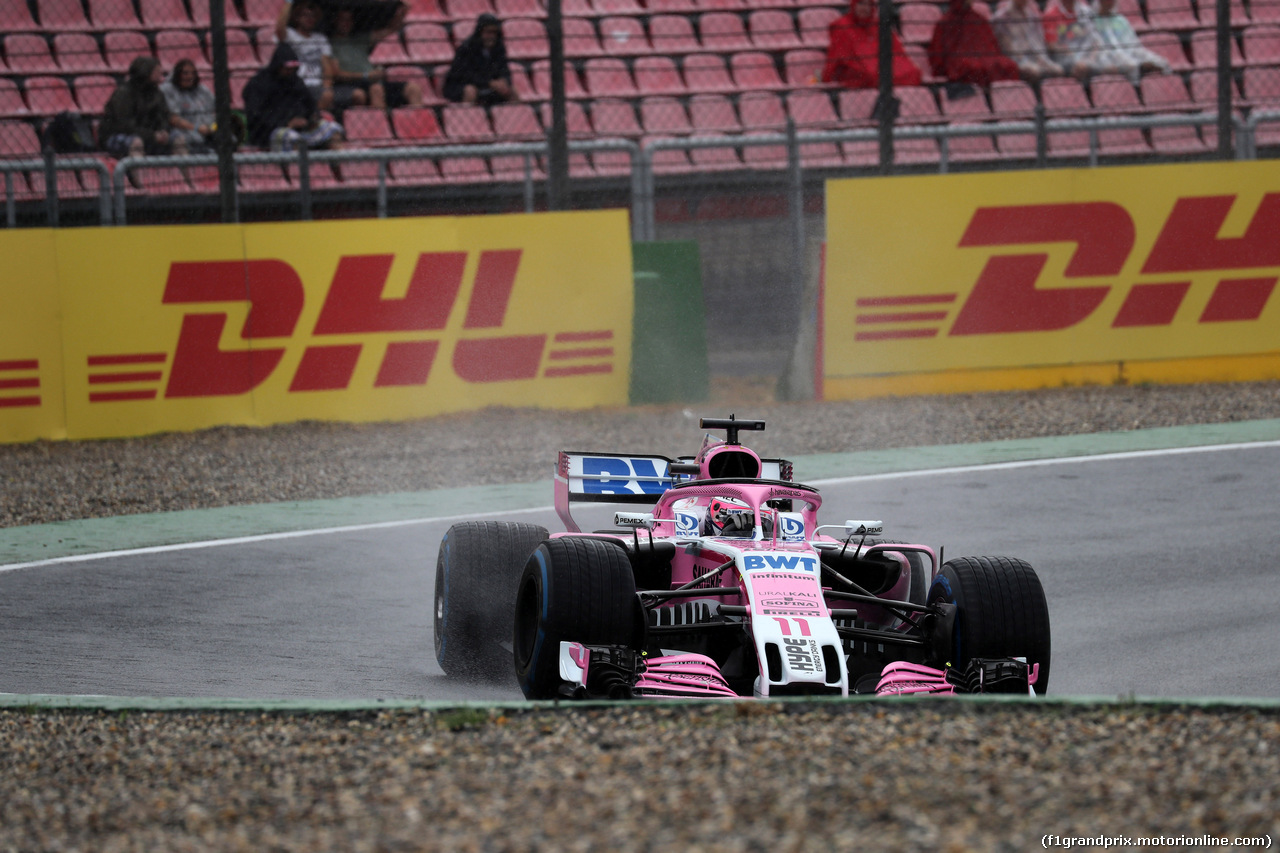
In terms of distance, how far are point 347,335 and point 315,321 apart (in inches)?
10.6

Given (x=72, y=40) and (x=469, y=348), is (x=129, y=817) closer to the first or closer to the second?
(x=469, y=348)

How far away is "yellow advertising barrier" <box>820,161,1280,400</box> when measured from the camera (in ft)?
43.2

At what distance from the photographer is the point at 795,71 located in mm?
17234

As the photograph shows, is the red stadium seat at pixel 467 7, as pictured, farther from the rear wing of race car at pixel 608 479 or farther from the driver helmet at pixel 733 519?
the driver helmet at pixel 733 519

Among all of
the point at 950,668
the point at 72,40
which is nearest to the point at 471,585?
the point at 950,668

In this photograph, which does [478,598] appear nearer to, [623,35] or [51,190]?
[51,190]

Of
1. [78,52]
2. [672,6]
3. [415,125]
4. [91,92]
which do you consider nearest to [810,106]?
[672,6]

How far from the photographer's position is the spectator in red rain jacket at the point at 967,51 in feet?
52.6

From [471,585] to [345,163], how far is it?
323 inches

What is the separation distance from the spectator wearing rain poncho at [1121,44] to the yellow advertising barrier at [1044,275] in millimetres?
3665

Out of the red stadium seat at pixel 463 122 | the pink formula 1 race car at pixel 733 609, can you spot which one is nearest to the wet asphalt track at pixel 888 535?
the pink formula 1 race car at pixel 733 609

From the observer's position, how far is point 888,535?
859 cm

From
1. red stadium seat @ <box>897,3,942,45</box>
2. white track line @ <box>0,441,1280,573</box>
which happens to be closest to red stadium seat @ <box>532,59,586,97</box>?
red stadium seat @ <box>897,3,942,45</box>

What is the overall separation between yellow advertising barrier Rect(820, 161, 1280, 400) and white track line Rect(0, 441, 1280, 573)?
2.62 m
